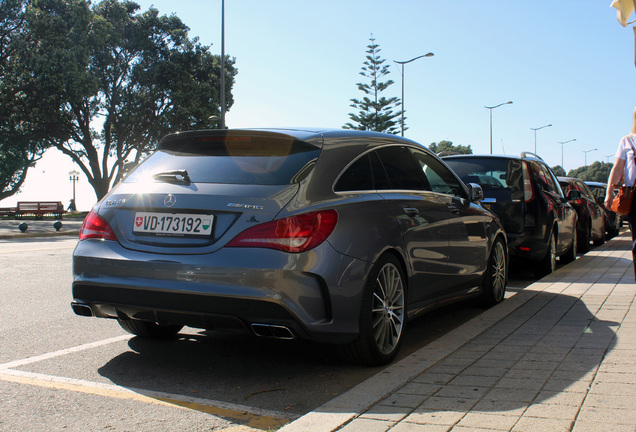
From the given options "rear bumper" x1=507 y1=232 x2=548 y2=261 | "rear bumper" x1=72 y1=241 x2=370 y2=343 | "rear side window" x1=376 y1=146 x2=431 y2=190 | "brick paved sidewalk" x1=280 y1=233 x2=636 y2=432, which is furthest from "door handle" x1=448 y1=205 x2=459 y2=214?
"rear bumper" x1=507 y1=232 x2=548 y2=261

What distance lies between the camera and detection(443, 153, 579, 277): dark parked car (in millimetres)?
9492

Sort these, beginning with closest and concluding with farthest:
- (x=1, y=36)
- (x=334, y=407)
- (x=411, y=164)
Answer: (x=334, y=407)
(x=411, y=164)
(x=1, y=36)

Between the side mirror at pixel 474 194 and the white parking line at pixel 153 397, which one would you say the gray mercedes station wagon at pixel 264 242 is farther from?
the side mirror at pixel 474 194

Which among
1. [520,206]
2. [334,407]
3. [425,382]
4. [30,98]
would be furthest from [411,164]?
[30,98]

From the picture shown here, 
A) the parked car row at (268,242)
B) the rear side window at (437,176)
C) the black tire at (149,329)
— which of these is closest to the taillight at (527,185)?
the rear side window at (437,176)

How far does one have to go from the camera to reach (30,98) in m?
37.6

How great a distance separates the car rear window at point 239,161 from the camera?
4.54 meters

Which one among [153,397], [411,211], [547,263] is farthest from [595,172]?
[153,397]

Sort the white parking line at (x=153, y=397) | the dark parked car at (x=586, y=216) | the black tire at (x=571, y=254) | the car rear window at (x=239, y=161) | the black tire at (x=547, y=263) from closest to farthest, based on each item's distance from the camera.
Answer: the white parking line at (x=153, y=397)
the car rear window at (x=239, y=161)
the black tire at (x=547, y=263)
the black tire at (x=571, y=254)
the dark parked car at (x=586, y=216)

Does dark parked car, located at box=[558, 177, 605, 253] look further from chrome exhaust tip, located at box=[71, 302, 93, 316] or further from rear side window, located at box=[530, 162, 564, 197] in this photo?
chrome exhaust tip, located at box=[71, 302, 93, 316]

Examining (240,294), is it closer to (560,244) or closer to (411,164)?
(411,164)

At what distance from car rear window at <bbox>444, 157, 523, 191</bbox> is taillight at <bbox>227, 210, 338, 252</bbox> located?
5.85 m

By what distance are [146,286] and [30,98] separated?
1448 inches

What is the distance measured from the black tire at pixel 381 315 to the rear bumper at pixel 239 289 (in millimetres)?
121
